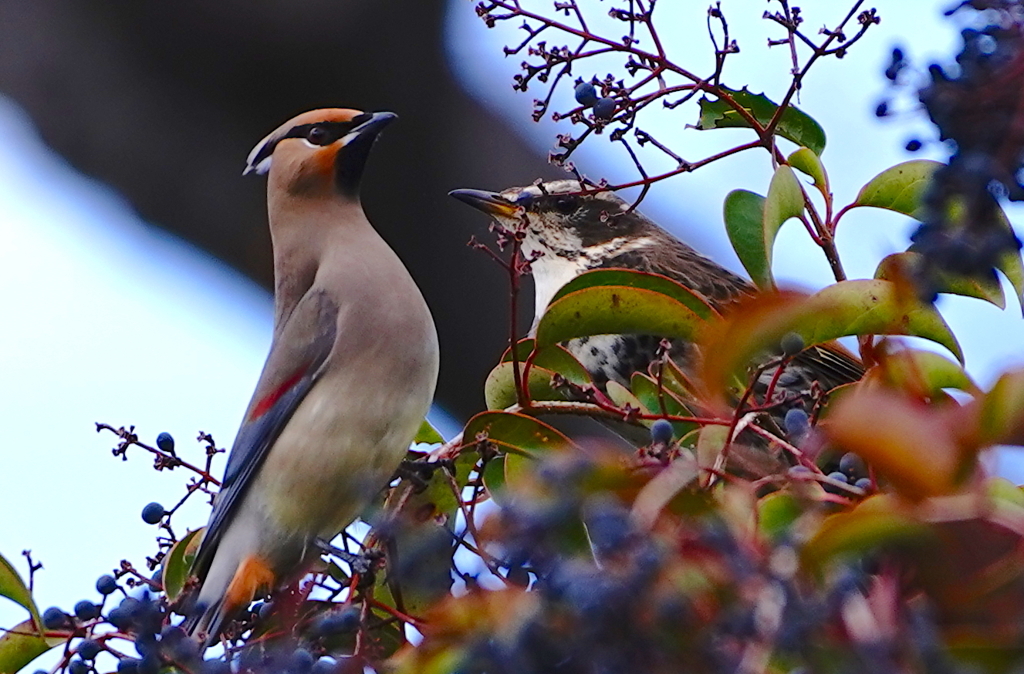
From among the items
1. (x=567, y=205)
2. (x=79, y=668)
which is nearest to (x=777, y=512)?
(x=79, y=668)

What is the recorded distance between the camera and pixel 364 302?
8.17 feet

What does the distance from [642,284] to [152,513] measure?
2.36 feet

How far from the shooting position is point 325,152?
2.85 m

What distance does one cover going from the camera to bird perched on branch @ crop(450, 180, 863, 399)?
9.52 feet

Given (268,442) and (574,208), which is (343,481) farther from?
(574,208)

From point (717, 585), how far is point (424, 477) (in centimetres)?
101

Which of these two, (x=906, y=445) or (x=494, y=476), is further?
(x=494, y=476)

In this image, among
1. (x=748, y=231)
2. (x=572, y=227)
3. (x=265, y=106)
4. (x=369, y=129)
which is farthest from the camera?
(x=265, y=106)

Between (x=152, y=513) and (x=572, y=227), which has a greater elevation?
(x=572, y=227)

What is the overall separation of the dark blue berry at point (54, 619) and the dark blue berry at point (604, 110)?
2.83 feet

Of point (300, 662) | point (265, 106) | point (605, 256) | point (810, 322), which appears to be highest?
point (265, 106)

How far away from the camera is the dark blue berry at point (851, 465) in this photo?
1.52 meters

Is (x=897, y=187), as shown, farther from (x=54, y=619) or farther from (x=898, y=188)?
(x=54, y=619)

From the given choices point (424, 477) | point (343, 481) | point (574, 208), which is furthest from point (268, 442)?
point (574, 208)
